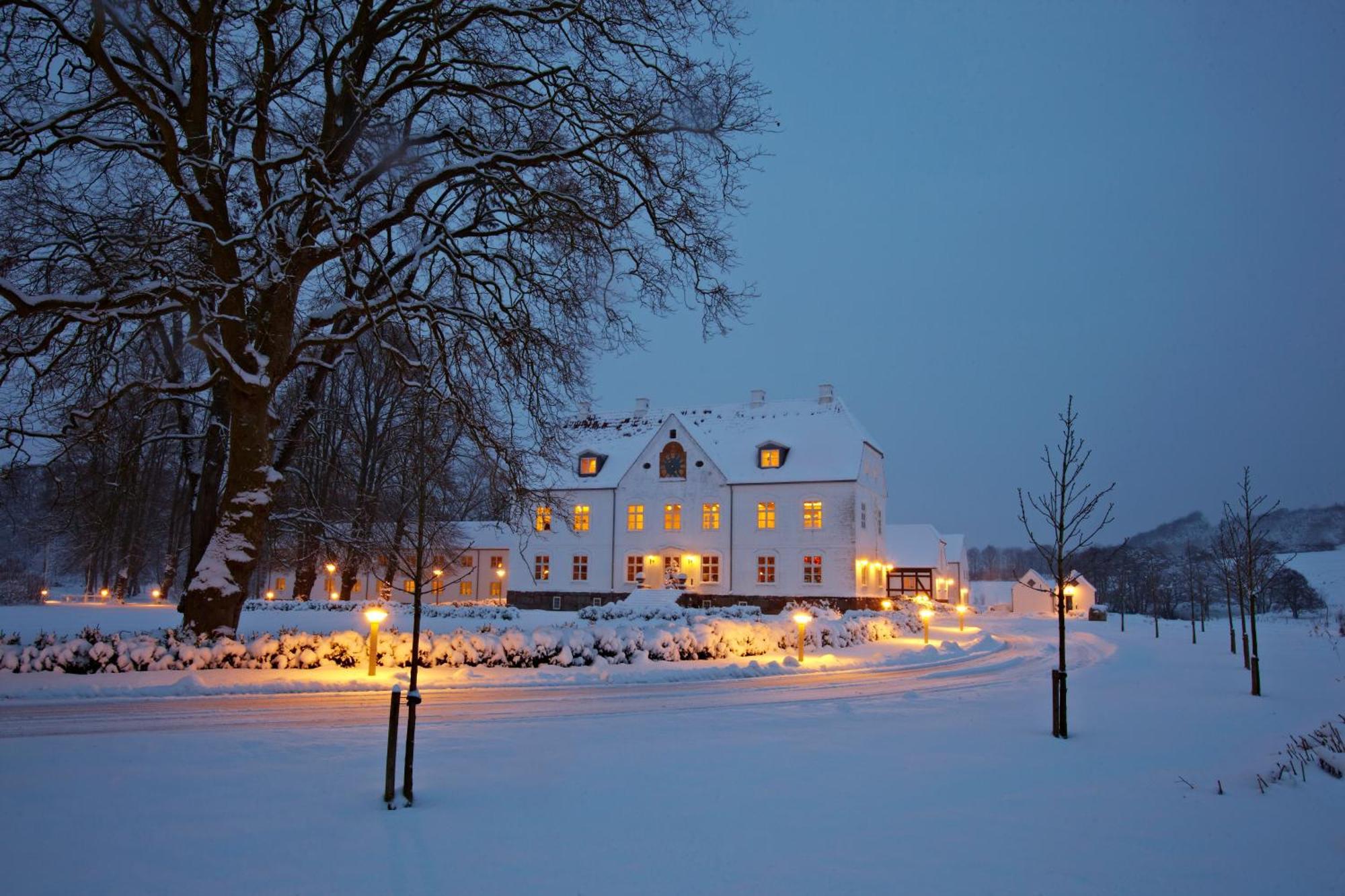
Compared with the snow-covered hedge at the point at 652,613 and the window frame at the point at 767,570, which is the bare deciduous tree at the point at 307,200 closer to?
the snow-covered hedge at the point at 652,613

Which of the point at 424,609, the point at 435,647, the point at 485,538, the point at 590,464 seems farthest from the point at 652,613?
the point at 485,538

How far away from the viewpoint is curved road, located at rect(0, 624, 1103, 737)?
10789 millimetres

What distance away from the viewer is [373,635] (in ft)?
53.7

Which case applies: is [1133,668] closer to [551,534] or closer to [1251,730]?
[1251,730]

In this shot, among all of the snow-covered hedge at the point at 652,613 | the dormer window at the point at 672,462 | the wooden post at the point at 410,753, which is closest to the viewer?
the wooden post at the point at 410,753

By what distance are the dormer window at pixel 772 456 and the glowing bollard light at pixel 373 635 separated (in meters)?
32.3

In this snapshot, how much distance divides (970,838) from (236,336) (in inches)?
558

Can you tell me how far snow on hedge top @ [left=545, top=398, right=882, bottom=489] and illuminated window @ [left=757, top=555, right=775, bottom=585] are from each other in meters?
4.25

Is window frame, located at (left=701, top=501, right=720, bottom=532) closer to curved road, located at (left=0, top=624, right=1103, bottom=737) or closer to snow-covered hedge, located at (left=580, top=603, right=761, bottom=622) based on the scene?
snow-covered hedge, located at (left=580, top=603, right=761, bottom=622)

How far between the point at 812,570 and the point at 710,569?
18.8ft

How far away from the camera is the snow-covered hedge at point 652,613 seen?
3206 cm

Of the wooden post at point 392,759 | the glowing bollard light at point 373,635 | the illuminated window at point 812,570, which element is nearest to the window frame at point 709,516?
the illuminated window at point 812,570

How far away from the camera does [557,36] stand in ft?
46.7

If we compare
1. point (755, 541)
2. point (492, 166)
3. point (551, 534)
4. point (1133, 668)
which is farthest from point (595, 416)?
point (492, 166)
